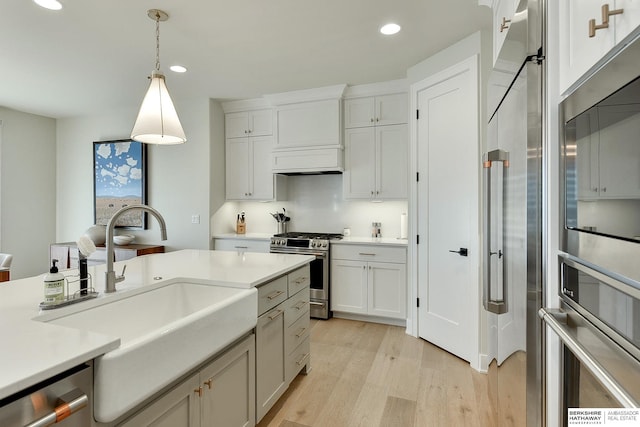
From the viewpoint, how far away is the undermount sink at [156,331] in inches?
34.0

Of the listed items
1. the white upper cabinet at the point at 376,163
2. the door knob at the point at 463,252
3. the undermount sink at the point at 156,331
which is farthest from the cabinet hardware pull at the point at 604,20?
the white upper cabinet at the point at 376,163

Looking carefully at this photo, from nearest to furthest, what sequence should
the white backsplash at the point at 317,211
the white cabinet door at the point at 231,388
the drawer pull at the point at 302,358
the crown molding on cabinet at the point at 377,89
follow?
the white cabinet door at the point at 231,388, the drawer pull at the point at 302,358, the crown molding on cabinet at the point at 377,89, the white backsplash at the point at 317,211

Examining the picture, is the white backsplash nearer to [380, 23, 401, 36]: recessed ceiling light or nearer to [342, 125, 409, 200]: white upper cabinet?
[342, 125, 409, 200]: white upper cabinet

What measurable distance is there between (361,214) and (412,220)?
99 centimetres

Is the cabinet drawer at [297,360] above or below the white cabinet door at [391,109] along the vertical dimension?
below

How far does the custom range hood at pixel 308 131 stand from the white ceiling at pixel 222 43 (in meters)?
0.16

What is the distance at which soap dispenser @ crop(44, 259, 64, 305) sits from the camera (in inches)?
46.2

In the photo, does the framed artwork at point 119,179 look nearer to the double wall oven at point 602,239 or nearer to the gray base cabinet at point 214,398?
the gray base cabinet at point 214,398

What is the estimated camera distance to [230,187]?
434 centimetres

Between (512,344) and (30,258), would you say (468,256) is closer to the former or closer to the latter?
(512,344)

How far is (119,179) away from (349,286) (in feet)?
11.8

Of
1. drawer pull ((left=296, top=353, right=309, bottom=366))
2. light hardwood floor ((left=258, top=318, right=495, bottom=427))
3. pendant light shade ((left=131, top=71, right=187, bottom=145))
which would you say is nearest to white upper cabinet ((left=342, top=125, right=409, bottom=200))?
light hardwood floor ((left=258, top=318, right=495, bottom=427))

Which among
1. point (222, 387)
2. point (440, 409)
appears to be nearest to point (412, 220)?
point (440, 409)

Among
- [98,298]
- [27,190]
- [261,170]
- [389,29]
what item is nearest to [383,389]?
[98,298]
